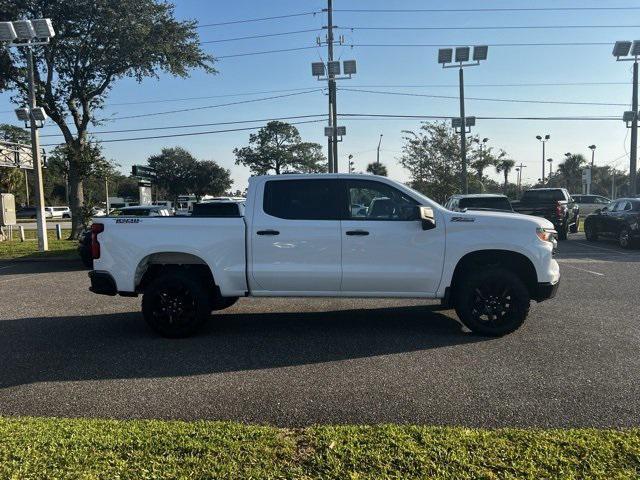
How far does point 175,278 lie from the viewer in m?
6.32

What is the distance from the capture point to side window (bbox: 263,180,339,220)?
20.6 feet

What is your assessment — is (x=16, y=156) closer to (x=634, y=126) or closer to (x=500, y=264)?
(x=500, y=264)

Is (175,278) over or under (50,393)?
over

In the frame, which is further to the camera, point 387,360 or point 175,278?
point 175,278

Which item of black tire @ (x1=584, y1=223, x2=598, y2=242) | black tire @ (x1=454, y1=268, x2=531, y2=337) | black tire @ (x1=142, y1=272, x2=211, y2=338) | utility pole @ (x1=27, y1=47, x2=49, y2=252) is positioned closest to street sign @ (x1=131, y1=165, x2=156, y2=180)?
utility pole @ (x1=27, y1=47, x2=49, y2=252)

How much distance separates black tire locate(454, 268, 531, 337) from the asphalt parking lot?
21 centimetres

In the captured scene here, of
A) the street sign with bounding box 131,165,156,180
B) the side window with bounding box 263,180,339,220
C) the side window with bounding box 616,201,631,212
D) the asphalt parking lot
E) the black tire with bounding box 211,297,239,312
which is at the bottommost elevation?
the asphalt parking lot

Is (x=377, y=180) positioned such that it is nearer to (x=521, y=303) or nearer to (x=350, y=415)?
(x=521, y=303)

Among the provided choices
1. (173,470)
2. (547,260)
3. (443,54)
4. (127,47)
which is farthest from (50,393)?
(443,54)

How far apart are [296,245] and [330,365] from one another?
1558 millimetres

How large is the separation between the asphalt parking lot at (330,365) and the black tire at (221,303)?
175 mm

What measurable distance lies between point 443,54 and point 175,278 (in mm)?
22889

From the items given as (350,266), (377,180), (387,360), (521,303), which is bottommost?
(387,360)

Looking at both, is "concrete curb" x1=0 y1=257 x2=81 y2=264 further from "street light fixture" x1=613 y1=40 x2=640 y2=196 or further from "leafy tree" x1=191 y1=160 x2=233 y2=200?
"leafy tree" x1=191 y1=160 x2=233 y2=200
